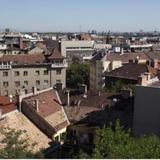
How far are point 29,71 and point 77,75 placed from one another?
16.8 meters

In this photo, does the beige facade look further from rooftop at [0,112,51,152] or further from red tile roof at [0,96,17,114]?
rooftop at [0,112,51,152]

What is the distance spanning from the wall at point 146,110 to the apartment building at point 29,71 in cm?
4027

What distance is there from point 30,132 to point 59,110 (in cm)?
630

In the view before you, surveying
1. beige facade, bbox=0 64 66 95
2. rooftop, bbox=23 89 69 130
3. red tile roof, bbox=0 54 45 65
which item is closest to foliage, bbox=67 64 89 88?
beige facade, bbox=0 64 66 95

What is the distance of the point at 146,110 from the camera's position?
3331 centimetres

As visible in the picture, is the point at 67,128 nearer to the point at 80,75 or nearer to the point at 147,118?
the point at 147,118

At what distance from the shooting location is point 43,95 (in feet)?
140

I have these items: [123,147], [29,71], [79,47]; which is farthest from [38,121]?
[79,47]

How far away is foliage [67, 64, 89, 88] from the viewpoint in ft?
289

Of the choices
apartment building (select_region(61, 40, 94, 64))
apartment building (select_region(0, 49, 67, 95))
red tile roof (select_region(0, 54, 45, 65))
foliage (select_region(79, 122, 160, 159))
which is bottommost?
apartment building (select_region(61, 40, 94, 64))

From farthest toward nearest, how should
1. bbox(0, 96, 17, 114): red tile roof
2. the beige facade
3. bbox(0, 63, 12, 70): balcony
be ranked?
the beige facade < bbox(0, 63, 12, 70): balcony < bbox(0, 96, 17, 114): red tile roof

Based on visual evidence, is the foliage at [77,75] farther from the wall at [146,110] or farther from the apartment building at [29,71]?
the wall at [146,110]

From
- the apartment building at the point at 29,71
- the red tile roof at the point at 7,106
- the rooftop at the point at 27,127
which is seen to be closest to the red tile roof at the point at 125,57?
the apartment building at the point at 29,71

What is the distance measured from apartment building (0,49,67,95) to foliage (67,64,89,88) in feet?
41.6
